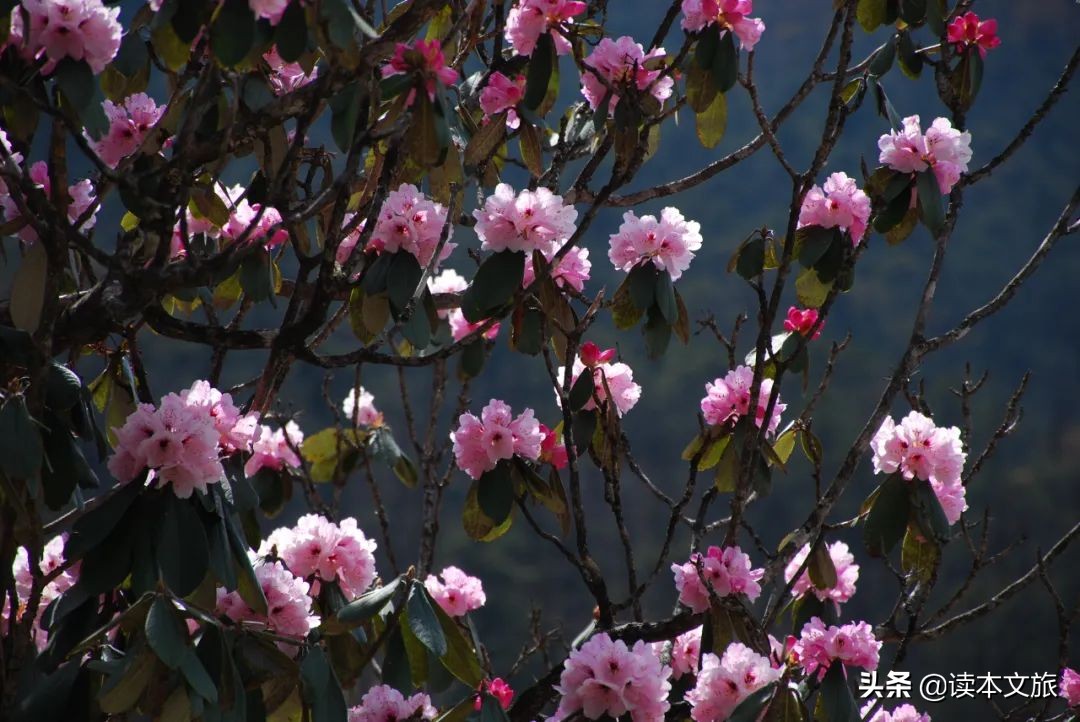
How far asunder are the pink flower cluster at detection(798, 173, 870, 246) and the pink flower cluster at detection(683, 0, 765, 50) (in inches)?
11.9

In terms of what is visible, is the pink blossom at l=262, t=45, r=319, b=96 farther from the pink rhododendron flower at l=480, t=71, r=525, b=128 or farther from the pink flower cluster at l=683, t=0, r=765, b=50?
the pink flower cluster at l=683, t=0, r=765, b=50

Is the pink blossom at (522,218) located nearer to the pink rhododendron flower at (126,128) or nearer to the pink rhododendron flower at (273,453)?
the pink rhododendron flower at (126,128)

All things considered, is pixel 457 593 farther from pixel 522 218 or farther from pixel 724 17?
pixel 724 17

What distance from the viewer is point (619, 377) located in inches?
73.7

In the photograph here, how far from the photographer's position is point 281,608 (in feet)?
4.86

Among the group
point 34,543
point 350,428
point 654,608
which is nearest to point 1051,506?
point 654,608

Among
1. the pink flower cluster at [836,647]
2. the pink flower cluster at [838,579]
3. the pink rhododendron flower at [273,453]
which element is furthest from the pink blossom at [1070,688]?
the pink rhododendron flower at [273,453]

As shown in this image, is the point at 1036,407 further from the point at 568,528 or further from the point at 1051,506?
the point at 568,528

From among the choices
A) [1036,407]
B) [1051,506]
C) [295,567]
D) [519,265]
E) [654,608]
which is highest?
[1036,407]

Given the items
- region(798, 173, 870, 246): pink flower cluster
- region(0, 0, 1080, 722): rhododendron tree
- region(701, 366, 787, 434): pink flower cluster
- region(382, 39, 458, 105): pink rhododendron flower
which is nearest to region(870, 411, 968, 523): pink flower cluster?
region(0, 0, 1080, 722): rhododendron tree

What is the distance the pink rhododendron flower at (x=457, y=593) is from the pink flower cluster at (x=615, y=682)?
61 centimetres

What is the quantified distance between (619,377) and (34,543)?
92 centimetres

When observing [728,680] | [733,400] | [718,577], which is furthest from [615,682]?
[733,400]

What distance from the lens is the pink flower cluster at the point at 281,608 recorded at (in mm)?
1480
